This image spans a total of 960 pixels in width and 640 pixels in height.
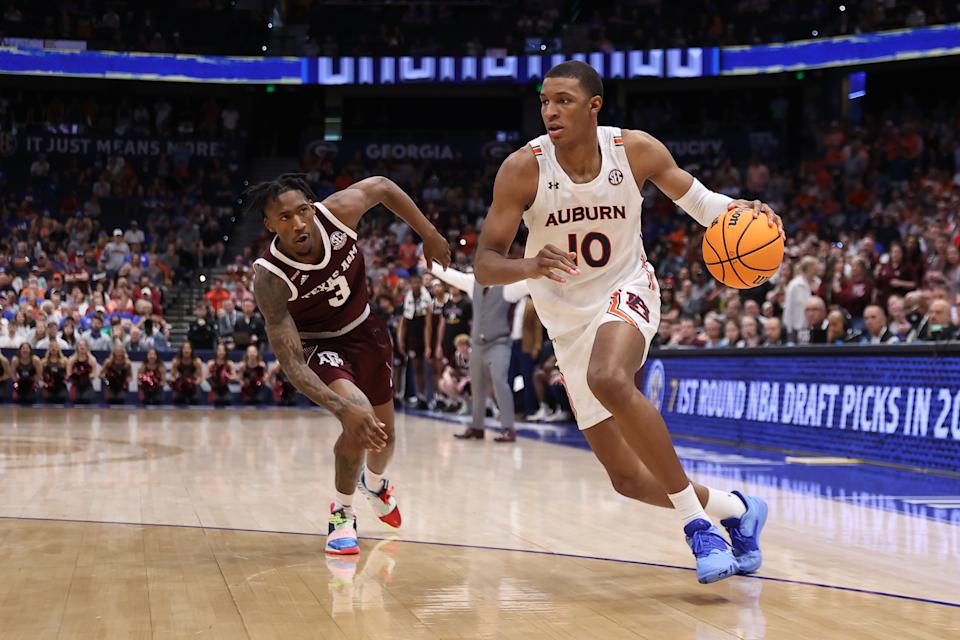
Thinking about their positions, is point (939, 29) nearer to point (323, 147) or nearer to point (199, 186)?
point (323, 147)

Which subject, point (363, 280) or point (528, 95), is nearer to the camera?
point (363, 280)

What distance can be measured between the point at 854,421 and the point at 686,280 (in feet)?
27.4

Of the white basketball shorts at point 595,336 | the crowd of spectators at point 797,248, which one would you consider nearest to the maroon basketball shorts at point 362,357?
the white basketball shorts at point 595,336

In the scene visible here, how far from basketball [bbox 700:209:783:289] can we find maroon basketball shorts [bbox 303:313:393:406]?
5.69 feet

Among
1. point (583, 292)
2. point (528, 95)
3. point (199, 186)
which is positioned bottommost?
point (583, 292)

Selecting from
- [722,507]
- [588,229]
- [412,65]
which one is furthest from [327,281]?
[412,65]

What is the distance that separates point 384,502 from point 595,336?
1864 mm

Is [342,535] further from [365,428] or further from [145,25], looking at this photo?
[145,25]

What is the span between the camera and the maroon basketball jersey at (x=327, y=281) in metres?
5.36

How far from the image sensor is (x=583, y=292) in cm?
468

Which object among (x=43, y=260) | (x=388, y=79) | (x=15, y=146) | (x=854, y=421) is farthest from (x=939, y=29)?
(x=15, y=146)

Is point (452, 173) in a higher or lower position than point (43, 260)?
higher

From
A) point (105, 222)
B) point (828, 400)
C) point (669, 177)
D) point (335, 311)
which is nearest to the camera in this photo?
point (669, 177)

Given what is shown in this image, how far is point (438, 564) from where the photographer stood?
498 cm
